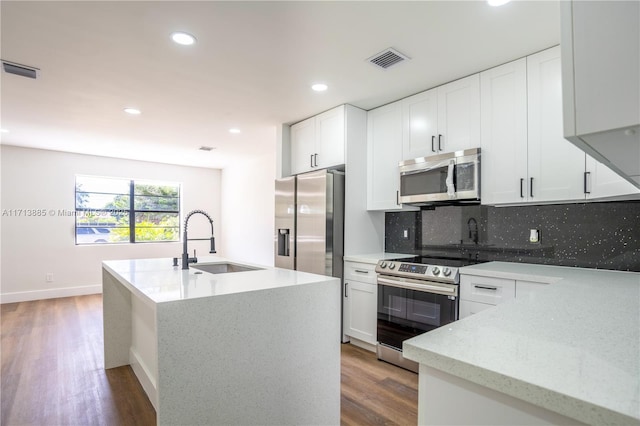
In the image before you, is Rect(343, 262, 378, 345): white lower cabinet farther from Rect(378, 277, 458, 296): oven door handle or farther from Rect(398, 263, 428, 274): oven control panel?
Rect(398, 263, 428, 274): oven control panel

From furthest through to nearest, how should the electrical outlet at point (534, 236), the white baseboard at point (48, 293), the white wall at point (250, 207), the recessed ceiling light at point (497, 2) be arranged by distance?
1. the white wall at point (250, 207)
2. the white baseboard at point (48, 293)
3. the electrical outlet at point (534, 236)
4. the recessed ceiling light at point (497, 2)

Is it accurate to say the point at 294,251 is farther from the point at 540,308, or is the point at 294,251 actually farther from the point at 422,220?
the point at 540,308

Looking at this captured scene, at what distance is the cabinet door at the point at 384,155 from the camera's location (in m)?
3.39

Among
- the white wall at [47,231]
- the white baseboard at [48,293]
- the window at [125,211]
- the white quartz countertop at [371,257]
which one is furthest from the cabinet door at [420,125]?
the white baseboard at [48,293]

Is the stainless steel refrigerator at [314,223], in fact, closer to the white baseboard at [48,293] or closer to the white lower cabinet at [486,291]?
the white lower cabinet at [486,291]

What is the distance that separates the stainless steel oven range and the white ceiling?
5.25 feet

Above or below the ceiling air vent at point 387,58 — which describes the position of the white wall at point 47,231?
below

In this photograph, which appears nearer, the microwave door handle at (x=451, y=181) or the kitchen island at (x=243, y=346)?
the kitchen island at (x=243, y=346)

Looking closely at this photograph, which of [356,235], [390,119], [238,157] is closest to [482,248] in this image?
[356,235]

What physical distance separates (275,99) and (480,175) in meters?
2.00

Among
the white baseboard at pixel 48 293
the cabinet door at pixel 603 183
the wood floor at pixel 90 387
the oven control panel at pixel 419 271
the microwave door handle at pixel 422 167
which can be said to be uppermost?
the microwave door handle at pixel 422 167

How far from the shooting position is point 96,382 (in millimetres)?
2652

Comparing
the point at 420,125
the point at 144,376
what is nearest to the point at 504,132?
the point at 420,125

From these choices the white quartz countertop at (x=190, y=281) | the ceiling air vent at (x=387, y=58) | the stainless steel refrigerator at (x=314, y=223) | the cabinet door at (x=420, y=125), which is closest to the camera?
the white quartz countertop at (x=190, y=281)
